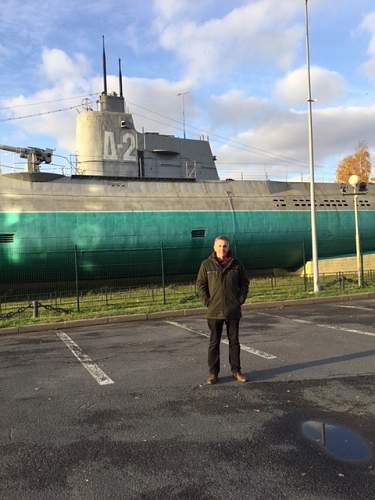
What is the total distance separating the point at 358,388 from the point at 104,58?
80.0ft

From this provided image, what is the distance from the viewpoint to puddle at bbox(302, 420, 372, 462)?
406 cm

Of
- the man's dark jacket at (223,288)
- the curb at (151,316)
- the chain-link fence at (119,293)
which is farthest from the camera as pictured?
the chain-link fence at (119,293)

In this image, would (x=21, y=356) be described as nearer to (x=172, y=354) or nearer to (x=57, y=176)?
(x=172, y=354)

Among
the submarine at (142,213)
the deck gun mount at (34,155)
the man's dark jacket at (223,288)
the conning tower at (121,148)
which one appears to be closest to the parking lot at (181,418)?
the man's dark jacket at (223,288)

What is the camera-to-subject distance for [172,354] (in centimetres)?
859

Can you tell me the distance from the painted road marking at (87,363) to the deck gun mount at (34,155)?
12017 millimetres

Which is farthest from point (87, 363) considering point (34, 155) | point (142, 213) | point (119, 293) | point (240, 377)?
point (34, 155)

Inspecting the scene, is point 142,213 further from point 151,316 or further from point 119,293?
point 151,316

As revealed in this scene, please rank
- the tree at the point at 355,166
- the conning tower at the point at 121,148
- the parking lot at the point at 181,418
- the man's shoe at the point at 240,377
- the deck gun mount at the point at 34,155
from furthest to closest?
the tree at the point at 355,166 < the conning tower at the point at 121,148 < the deck gun mount at the point at 34,155 < the man's shoe at the point at 240,377 < the parking lot at the point at 181,418

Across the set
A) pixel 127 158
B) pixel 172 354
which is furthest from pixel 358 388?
pixel 127 158

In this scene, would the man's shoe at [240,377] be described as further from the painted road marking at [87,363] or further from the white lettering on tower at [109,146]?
the white lettering on tower at [109,146]

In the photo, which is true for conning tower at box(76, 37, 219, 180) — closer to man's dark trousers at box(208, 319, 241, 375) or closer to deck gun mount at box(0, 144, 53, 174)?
deck gun mount at box(0, 144, 53, 174)

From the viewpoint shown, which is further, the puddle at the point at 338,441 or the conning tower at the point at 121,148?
the conning tower at the point at 121,148

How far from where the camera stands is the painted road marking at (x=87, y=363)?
22.8ft
